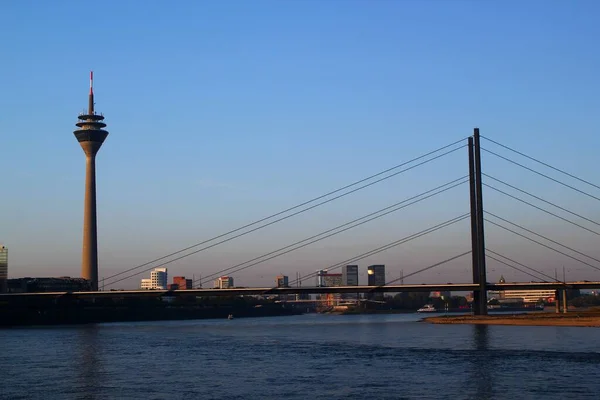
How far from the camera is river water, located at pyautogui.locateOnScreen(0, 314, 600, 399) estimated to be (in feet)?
104

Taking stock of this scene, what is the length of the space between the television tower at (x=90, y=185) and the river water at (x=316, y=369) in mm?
95392

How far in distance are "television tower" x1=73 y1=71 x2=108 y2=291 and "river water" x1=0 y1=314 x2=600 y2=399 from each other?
313ft

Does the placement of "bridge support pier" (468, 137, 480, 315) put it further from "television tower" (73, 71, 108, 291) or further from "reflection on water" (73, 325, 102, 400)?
"television tower" (73, 71, 108, 291)

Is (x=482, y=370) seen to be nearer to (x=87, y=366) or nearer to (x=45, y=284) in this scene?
(x=87, y=366)

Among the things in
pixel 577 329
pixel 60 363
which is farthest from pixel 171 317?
pixel 60 363

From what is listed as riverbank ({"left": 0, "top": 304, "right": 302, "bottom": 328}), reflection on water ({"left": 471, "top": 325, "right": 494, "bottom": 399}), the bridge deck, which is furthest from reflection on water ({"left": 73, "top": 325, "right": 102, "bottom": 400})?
riverbank ({"left": 0, "top": 304, "right": 302, "bottom": 328})

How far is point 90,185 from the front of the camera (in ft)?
513

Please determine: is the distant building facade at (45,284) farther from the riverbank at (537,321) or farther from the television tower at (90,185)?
the riverbank at (537,321)

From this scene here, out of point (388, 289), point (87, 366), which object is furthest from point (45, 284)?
point (87, 366)

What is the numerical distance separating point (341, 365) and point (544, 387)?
1214 cm

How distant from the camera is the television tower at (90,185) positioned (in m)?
154

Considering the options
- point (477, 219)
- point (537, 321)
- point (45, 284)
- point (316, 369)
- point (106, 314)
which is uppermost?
point (477, 219)

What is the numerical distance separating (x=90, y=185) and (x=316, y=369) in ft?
405

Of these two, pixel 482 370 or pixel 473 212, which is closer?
pixel 482 370
